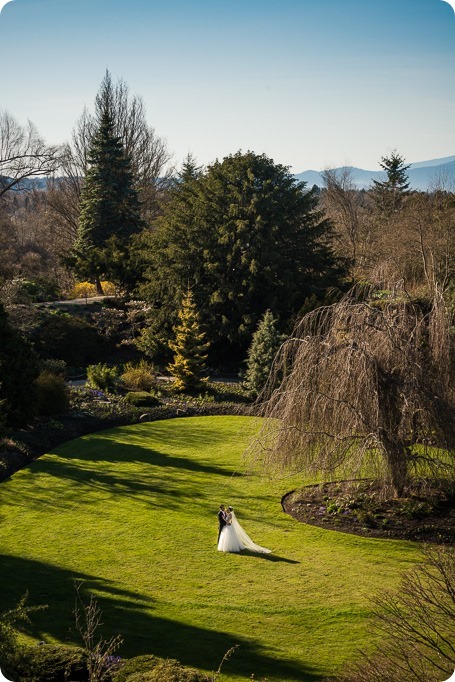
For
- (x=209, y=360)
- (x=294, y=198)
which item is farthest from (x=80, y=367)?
(x=294, y=198)

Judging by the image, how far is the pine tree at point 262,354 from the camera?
1016 inches

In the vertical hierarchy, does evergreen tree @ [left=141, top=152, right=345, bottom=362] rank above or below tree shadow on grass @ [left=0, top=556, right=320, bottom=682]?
above

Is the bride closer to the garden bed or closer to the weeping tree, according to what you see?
the weeping tree

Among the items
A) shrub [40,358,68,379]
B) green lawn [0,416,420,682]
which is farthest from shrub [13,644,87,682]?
shrub [40,358,68,379]

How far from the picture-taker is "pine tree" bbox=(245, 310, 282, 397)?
1016 inches

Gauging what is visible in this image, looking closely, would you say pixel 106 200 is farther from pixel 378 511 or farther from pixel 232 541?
pixel 232 541

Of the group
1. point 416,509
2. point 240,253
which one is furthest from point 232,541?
point 240,253

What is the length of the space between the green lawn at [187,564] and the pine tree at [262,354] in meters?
6.63

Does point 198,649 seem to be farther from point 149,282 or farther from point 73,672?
point 149,282

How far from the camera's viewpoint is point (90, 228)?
4125 centimetres

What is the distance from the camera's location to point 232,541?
13531 millimetres

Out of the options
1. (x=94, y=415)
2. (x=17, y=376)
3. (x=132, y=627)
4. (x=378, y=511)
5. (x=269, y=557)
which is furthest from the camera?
(x=94, y=415)

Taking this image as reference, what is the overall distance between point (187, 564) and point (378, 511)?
4.40 m

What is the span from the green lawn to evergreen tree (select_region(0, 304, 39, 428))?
1.75m
